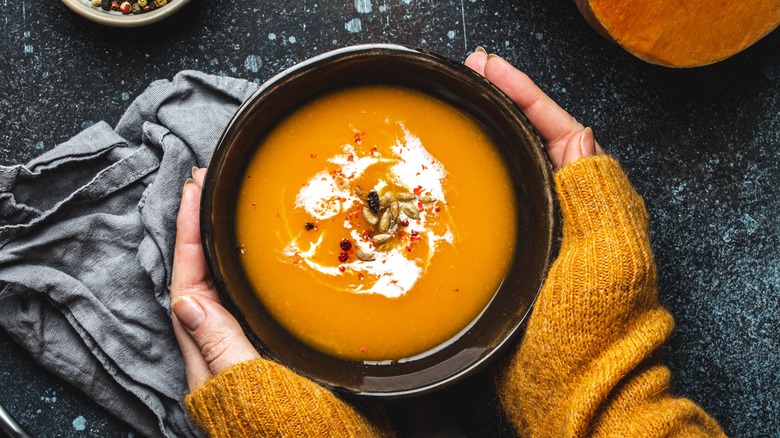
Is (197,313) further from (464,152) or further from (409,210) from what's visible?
(464,152)

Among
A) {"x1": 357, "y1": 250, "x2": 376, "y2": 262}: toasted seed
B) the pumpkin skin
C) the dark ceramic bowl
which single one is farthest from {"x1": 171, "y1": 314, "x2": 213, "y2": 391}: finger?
the pumpkin skin

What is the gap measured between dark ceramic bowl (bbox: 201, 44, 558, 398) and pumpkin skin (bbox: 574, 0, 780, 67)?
1.00ft

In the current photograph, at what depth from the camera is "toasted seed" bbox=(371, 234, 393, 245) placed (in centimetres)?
119

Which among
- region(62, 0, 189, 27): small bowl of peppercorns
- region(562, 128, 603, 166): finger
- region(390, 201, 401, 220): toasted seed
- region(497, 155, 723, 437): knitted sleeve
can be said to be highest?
region(62, 0, 189, 27): small bowl of peppercorns

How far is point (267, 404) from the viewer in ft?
3.91

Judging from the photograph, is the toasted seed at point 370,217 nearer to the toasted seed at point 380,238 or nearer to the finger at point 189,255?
the toasted seed at point 380,238

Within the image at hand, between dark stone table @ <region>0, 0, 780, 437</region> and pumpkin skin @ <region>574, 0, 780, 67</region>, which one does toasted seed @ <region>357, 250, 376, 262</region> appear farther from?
pumpkin skin @ <region>574, 0, 780, 67</region>

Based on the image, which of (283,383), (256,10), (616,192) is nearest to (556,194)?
(616,192)

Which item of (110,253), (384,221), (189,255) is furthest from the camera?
(110,253)

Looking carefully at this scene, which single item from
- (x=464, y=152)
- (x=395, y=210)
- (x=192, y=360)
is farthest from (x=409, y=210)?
(x=192, y=360)

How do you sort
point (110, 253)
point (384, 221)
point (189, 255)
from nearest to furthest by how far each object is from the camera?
point (384, 221), point (189, 255), point (110, 253)

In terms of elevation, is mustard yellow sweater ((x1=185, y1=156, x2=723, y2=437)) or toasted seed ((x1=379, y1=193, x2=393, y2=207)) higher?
toasted seed ((x1=379, y1=193, x2=393, y2=207))

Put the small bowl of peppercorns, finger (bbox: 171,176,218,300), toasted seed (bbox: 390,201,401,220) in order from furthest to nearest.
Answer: the small bowl of peppercorns, finger (bbox: 171,176,218,300), toasted seed (bbox: 390,201,401,220)

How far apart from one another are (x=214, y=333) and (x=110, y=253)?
0.33m
